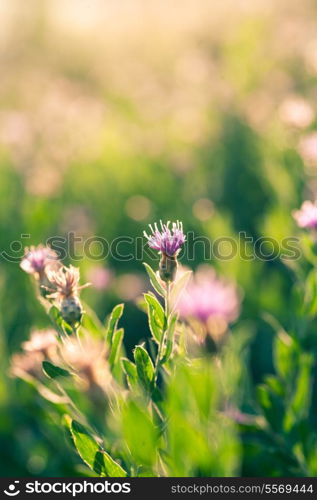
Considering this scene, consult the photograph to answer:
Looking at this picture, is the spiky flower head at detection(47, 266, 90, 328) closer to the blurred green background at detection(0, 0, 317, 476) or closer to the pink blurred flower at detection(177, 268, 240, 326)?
the pink blurred flower at detection(177, 268, 240, 326)

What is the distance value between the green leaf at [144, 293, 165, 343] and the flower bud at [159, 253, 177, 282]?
0.08m

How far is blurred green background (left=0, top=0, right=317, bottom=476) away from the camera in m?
2.11

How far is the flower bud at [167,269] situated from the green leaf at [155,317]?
0.08 metres

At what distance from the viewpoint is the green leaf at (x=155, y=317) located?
3.31ft

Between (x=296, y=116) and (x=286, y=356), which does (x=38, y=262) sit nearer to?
(x=286, y=356)

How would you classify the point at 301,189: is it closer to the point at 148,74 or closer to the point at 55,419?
the point at 55,419

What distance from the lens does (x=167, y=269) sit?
3.65ft

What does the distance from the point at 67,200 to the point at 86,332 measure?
1.98 metres

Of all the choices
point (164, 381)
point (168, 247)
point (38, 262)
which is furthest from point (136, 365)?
point (38, 262)

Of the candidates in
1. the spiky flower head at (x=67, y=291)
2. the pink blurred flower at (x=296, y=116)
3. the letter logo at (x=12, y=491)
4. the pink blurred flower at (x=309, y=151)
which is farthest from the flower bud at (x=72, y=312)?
the pink blurred flower at (x=296, y=116)

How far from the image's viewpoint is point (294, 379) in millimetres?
1455

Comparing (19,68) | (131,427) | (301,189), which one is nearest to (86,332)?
(131,427)

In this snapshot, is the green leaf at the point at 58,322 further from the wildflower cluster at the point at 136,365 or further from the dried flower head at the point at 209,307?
the dried flower head at the point at 209,307

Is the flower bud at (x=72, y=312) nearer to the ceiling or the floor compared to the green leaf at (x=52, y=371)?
nearer to the ceiling
